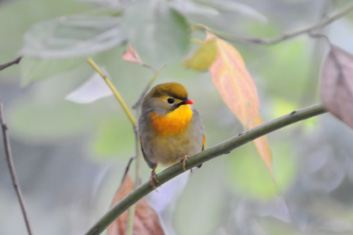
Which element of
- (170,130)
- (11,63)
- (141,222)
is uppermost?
(11,63)

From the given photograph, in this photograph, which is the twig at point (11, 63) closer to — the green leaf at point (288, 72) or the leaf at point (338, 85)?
the leaf at point (338, 85)

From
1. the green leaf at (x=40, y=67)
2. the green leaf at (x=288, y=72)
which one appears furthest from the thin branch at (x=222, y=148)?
the green leaf at (x=288, y=72)

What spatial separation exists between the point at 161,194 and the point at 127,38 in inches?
55.1

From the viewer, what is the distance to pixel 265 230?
5.03 ft

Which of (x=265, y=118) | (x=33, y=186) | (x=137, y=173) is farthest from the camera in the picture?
(x=33, y=186)

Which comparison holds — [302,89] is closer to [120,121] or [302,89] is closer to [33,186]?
[120,121]

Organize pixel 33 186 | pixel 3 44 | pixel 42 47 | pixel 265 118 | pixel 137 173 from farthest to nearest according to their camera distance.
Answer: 1. pixel 33 186
2. pixel 265 118
3. pixel 137 173
4. pixel 3 44
5. pixel 42 47

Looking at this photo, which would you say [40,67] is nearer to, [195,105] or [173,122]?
[173,122]

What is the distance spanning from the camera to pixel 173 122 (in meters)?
1.19

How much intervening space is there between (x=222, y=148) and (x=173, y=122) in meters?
0.61

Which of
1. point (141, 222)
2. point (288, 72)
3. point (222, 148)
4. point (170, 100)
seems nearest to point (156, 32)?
point (222, 148)

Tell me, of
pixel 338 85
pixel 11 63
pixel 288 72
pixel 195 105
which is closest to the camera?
pixel 338 85

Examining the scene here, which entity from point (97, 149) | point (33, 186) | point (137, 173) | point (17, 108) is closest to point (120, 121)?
point (97, 149)

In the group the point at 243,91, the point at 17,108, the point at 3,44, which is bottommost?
the point at 17,108
